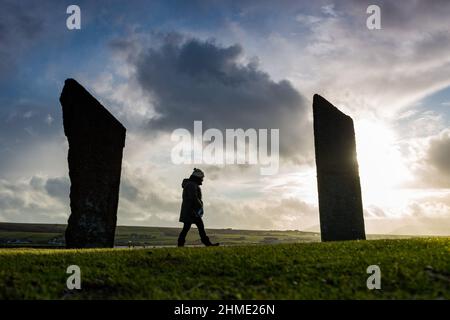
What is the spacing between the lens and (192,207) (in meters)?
14.8

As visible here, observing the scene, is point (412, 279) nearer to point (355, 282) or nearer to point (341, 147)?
point (355, 282)

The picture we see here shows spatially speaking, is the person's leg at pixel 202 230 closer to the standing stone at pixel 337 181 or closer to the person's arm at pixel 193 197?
the person's arm at pixel 193 197

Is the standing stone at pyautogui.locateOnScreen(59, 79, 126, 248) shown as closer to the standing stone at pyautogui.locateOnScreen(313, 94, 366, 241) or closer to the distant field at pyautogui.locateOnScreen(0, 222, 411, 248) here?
the standing stone at pyautogui.locateOnScreen(313, 94, 366, 241)

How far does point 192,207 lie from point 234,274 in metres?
5.56

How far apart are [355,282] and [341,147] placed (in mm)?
9681

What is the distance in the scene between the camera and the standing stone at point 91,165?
53.8ft

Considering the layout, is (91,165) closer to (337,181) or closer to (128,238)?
(337,181)

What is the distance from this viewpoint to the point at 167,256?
1107 centimetres

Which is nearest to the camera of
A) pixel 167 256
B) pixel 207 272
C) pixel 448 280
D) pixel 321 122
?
pixel 448 280

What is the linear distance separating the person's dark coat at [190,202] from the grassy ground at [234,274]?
282cm

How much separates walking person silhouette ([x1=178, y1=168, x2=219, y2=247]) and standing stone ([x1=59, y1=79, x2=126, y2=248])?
12.0 ft

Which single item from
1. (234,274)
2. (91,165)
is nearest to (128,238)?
(91,165)
